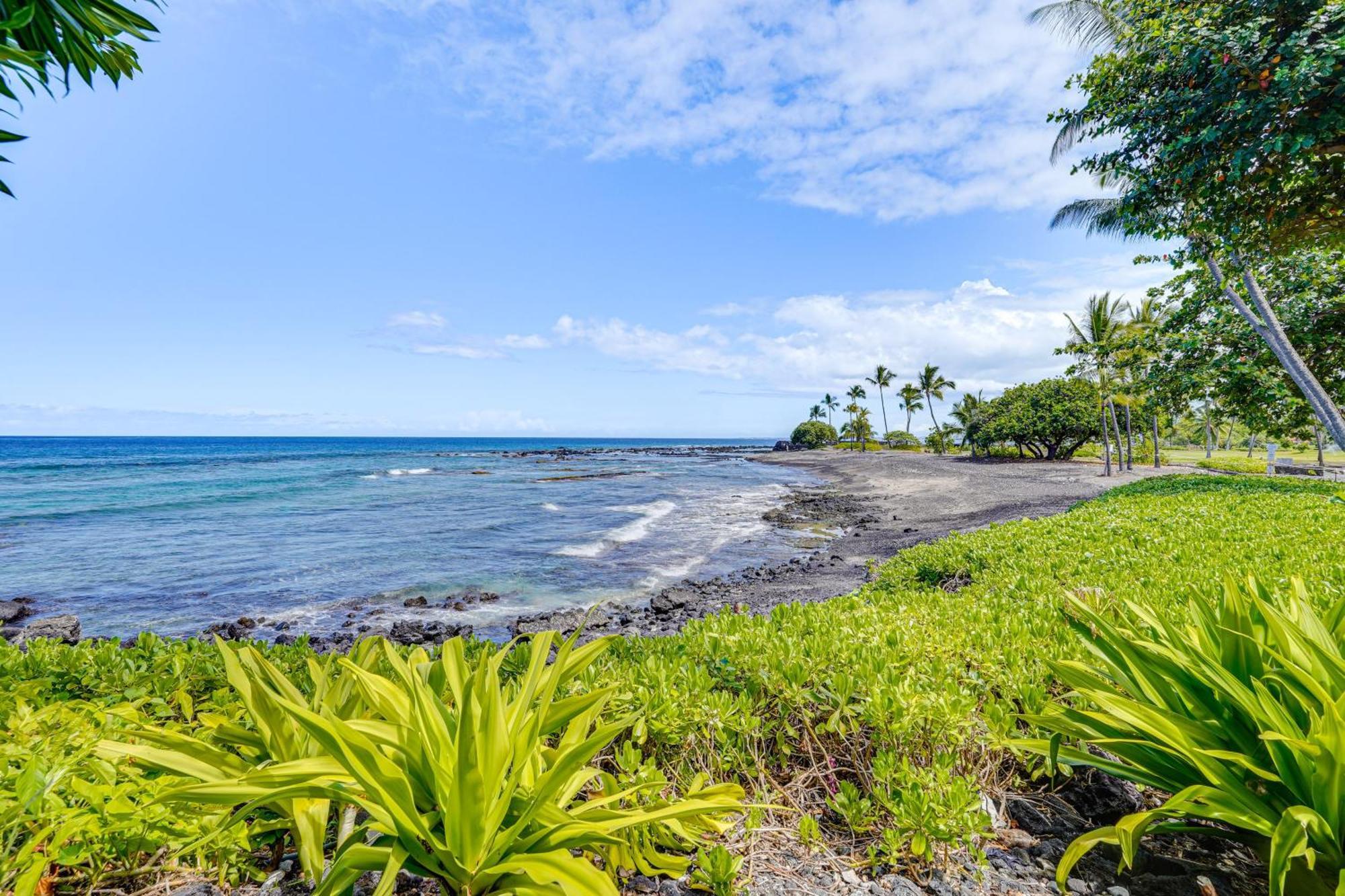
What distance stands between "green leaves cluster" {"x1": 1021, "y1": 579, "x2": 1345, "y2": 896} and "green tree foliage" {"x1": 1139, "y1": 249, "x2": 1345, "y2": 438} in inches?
594

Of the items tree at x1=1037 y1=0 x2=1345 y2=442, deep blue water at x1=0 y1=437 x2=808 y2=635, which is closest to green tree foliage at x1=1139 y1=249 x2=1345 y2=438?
tree at x1=1037 y1=0 x2=1345 y2=442

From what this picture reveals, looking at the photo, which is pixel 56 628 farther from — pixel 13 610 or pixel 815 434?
pixel 815 434

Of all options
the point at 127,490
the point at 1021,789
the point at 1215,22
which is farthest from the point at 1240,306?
the point at 127,490

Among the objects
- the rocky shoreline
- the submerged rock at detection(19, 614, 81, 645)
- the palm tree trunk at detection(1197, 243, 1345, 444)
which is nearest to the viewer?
the submerged rock at detection(19, 614, 81, 645)

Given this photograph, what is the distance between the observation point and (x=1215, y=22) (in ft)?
20.1

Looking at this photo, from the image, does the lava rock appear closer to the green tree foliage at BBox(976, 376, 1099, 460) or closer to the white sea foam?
the white sea foam

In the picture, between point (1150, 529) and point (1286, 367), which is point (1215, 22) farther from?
point (1286, 367)

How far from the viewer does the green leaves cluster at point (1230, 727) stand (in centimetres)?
181

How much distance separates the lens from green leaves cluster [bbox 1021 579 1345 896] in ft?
5.94

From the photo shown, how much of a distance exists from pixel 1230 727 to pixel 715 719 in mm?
2054

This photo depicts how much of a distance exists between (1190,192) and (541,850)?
9.46 meters

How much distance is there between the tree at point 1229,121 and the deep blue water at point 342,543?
36.3 ft

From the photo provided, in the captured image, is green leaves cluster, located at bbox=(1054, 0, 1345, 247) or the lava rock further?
the lava rock

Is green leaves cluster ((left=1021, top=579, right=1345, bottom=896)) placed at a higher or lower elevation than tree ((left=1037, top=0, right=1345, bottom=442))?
lower
